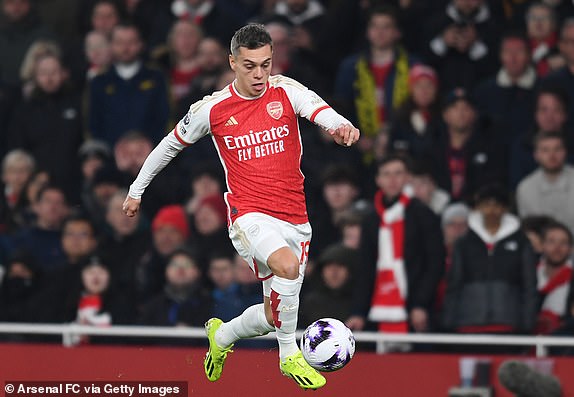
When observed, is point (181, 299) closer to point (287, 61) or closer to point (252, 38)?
point (287, 61)

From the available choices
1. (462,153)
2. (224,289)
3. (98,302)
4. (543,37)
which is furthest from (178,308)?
(543,37)

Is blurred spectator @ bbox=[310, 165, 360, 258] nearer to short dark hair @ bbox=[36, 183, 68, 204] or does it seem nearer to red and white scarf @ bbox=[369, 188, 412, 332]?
red and white scarf @ bbox=[369, 188, 412, 332]

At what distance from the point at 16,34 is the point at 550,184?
6.39m

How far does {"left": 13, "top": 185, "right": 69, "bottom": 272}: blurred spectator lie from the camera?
14.7m

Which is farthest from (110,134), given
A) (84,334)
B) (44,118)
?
(84,334)

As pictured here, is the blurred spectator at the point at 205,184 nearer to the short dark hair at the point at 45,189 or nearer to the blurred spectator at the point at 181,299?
the blurred spectator at the point at 181,299

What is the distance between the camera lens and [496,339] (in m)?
12.1

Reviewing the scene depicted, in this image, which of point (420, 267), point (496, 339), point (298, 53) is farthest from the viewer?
point (298, 53)

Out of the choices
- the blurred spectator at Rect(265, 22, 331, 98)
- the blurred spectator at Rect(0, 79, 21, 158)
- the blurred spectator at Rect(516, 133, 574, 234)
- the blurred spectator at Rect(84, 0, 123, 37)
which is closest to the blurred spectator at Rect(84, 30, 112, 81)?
the blurred spectator at Rect(84, 0, 123, 37)

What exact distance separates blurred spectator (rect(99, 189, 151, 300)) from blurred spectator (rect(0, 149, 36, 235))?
120cm

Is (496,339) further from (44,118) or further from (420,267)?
(44,118)

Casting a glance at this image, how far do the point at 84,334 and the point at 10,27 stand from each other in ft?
16.4

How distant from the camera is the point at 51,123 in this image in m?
16.0

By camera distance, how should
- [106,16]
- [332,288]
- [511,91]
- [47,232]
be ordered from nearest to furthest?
[332,288] < [511,91] < [47,232] < [106,16]
